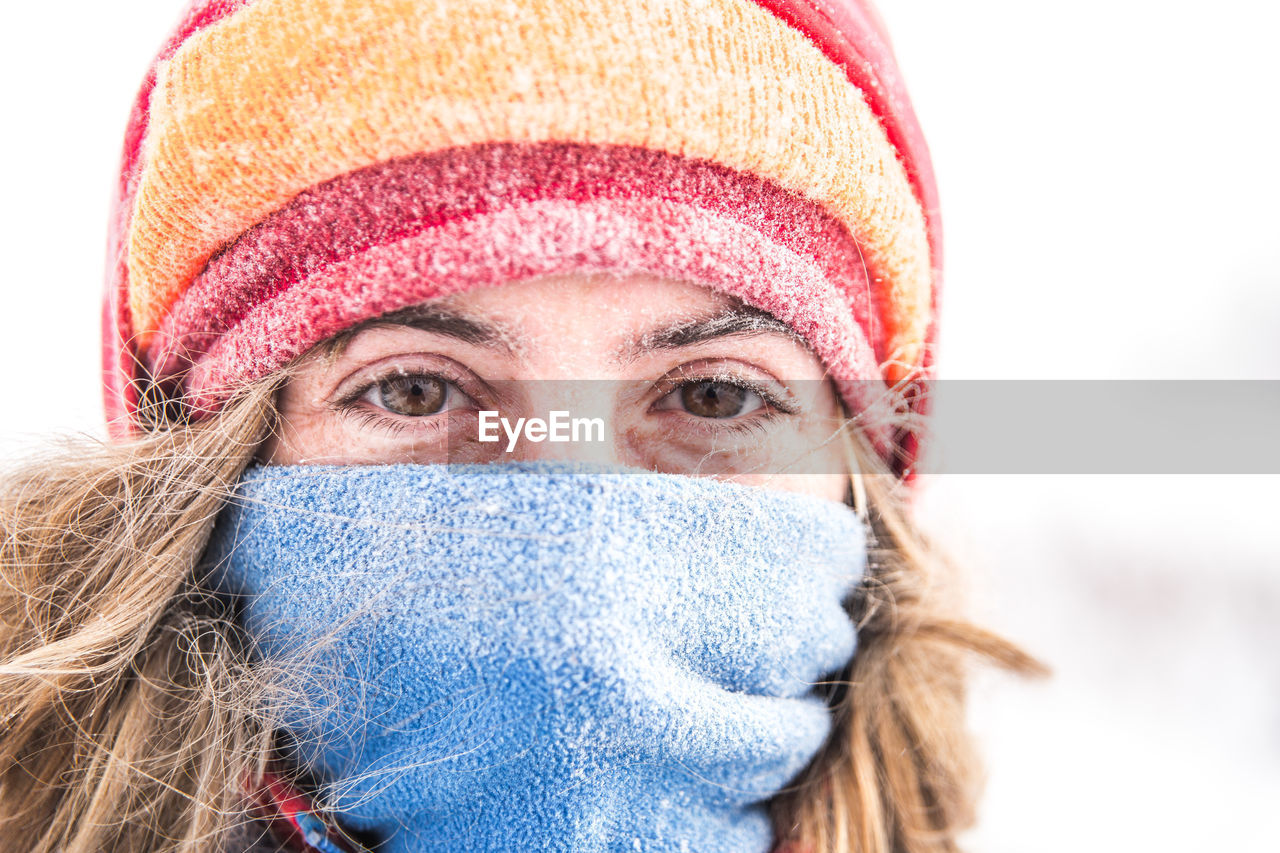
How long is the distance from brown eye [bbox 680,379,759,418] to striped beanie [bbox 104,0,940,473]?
10 cm

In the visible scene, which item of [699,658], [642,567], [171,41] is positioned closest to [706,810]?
[699,658]

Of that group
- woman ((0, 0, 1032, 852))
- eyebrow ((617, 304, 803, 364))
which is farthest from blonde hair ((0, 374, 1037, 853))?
eyebrow ((617, 304, 803, 364))

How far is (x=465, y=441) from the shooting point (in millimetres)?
870

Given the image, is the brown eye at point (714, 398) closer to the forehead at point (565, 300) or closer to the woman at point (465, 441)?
the woman at point (465, 441)

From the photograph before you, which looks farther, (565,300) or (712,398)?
(712,398)

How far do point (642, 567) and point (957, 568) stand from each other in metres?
0.78

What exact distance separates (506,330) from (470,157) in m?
0.17

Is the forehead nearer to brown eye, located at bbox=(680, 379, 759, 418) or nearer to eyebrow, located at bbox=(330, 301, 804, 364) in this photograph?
eyebrow, located at bbox=(330, 301, 804, 364)

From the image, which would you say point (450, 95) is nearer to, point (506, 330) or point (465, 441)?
point (506, 330)

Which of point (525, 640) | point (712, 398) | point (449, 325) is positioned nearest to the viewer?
point (525, 640)

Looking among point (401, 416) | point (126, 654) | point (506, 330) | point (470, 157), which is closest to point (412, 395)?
point (401, 416)

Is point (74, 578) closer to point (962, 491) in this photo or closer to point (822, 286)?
point (822, 286)

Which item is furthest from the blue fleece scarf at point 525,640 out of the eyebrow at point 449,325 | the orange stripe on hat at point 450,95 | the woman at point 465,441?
the orange stripe on hat at point 450,95

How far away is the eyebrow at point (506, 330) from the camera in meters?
0.83
